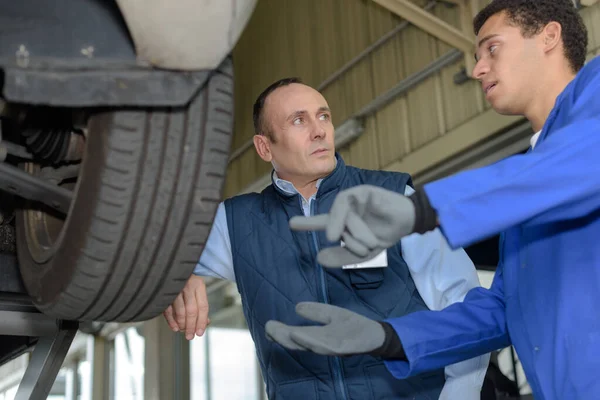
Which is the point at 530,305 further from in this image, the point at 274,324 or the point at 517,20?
the point at 517,20

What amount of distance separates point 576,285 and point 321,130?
1.04 m

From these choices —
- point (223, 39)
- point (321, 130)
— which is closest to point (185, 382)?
point (321, 130)

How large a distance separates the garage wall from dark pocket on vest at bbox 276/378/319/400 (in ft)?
8.64

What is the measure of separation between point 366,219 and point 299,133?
115cm

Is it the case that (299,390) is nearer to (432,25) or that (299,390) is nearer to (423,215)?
(423,215)

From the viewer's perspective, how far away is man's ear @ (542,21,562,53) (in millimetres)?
1699

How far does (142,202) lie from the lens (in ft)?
3.76

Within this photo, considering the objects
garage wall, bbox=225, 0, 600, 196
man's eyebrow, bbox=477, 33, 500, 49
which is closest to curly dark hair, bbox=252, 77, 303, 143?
man's eyebrow, bbox=477, 33, 500, 49

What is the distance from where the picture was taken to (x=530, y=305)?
5.01ft

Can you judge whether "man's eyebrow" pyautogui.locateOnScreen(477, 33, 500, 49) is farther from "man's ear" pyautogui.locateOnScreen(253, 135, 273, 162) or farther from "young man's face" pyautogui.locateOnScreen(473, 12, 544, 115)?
"man's ear" pyautogui.locateOnScreen(253, 135, 273, 162)

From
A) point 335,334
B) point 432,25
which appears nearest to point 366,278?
point 335,334

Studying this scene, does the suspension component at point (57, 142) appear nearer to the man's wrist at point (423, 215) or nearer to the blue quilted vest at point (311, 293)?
the man's wrist at point (423, 215)

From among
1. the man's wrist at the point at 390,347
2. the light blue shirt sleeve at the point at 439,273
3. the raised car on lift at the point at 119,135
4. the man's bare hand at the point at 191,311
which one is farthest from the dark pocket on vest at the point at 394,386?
the raised car on lift at the point at 119,135

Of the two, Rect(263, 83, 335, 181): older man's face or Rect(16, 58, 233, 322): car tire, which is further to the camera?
Rect(263, 83, 335, 181): older man's face
